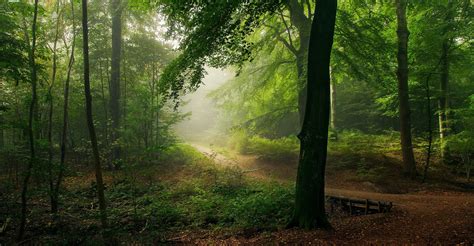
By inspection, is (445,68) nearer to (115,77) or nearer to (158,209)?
(158,209)

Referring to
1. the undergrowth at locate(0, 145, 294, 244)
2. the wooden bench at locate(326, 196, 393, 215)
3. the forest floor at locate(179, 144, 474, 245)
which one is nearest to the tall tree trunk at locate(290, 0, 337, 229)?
the forest floor at locate(179, 144, 474, 245)

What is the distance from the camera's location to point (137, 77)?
68.5ft

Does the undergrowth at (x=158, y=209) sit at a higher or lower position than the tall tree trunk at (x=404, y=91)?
lower

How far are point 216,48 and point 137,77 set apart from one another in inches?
581

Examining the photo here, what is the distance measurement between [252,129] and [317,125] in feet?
34.4

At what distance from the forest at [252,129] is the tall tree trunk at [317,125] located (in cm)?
4

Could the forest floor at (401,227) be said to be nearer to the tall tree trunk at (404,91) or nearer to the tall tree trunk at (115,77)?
the tall tree trunk at (404,91)

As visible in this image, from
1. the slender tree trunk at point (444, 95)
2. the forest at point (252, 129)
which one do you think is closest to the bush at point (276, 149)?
the forest at point (252, 129)

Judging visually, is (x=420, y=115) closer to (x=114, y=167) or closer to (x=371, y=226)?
(x=371, y=226)

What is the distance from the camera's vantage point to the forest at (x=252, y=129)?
24.3 ft

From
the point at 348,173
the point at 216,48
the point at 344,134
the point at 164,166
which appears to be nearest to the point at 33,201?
the point at 164,166

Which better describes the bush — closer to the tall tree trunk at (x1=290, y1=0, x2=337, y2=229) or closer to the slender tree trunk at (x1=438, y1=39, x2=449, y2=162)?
the slender tree trunk at (x1=438, y1=39, x2=449, y2=162)

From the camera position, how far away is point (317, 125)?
7.36m

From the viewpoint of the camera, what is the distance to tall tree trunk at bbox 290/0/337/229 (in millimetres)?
7352
